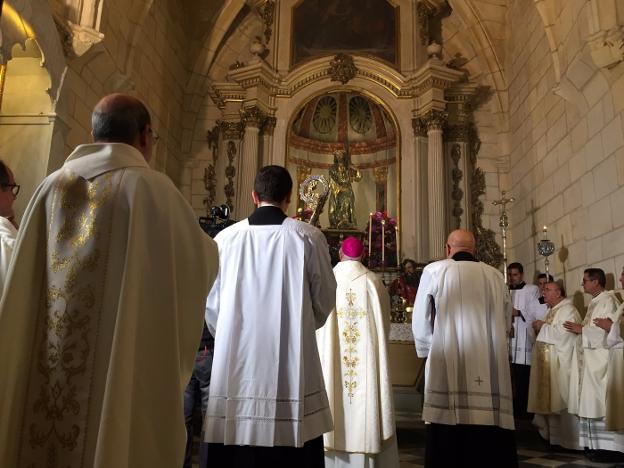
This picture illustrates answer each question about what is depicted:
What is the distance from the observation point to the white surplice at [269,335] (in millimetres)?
2752

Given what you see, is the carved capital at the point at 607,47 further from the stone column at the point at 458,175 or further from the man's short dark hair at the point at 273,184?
the man's short dark hair at the point at 273,184

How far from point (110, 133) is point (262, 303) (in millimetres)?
1244

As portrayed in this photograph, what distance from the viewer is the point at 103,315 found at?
6.00 ft

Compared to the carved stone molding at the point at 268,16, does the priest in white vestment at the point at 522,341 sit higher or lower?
lower

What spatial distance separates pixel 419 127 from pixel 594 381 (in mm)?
6069

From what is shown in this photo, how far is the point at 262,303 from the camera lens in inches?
116

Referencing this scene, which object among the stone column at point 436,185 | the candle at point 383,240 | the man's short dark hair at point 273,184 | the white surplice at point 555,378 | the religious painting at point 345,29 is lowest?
the white surplice at point 555,378

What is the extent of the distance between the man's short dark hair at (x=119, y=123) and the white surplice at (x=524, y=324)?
6567 millimetres

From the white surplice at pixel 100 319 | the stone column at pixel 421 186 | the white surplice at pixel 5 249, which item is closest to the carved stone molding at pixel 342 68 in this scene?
the stone column at pixel 421 186

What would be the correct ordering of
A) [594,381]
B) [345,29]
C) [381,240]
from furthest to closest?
[345,29], [381,240], [594,381]

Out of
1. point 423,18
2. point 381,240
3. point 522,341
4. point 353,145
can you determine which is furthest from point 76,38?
point 423,18

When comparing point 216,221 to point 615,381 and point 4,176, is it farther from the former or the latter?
point 615,381

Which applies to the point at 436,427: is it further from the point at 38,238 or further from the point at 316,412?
the point at 38,238

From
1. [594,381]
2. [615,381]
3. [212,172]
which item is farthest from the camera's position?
[212,172]
